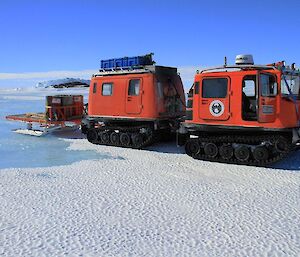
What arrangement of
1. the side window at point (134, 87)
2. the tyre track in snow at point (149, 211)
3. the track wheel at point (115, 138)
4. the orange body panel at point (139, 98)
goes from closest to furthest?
the tyre track in snow at point (149, 211), the orange body panel at point (139, 98), the side window at point (134, 87), the track wheel at point (115, 138)

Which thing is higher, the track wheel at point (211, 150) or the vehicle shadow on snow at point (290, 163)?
the track wheel at point (211, 150)

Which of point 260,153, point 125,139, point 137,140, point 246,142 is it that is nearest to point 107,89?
point 125,139

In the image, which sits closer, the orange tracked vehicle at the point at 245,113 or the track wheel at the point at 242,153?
the orange tracked vehicle at the point at 245,113

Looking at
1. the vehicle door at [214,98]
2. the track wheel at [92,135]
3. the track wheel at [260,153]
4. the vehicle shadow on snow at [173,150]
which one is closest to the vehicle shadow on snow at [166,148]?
the vehicle shadow on snow at [173,150]

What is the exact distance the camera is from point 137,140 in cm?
1094

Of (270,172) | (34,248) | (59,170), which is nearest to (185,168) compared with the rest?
(270,172)

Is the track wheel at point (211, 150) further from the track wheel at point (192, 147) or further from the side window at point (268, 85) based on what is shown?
the side window at point (268, 85)

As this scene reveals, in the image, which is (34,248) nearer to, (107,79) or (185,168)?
(185,168)

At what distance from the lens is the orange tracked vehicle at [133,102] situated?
35.3ft

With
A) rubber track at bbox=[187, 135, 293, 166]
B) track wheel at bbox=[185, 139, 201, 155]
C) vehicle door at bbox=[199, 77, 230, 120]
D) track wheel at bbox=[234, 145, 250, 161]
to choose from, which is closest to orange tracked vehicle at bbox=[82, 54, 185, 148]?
track wheel at bbox=[185, 139, 201, 155]

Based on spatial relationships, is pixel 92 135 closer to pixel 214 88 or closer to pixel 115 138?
pixel 115 138

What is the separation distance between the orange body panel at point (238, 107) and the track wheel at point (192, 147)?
0.52m

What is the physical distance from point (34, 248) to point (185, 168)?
469 centimetres

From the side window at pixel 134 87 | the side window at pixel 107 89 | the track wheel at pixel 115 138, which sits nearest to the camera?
the side window at pixel 134 87
